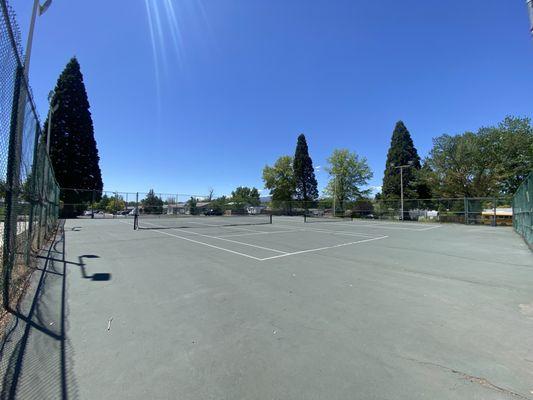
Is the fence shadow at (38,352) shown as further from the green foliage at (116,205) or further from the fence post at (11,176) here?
the green foliage at (116,205)

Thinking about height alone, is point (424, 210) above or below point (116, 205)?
below

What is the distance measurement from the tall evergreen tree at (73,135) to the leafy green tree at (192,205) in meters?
16.2

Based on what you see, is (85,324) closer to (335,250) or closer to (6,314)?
(6,314)

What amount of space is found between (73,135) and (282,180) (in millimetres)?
40656

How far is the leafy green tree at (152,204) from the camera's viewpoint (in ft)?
106

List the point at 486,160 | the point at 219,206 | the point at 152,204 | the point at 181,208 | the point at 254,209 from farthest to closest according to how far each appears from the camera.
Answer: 1. the point at 254,209
2. the point at 219,206
3. the point at 486,160
4. the point at 181,208
5. the point at 152,204

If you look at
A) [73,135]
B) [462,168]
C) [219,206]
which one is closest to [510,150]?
[462,168]

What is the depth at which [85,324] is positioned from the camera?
354cm

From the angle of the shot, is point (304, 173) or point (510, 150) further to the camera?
point (304, 173)

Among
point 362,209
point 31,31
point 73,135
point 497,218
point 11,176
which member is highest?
point 73,135

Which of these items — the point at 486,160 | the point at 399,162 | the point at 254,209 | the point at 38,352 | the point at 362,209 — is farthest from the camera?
the point at 399,162

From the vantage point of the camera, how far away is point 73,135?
39531 millimetres

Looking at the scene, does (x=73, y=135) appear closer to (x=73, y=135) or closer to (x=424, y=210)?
(x=73, y=135)

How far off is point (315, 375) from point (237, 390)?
0.73 m
